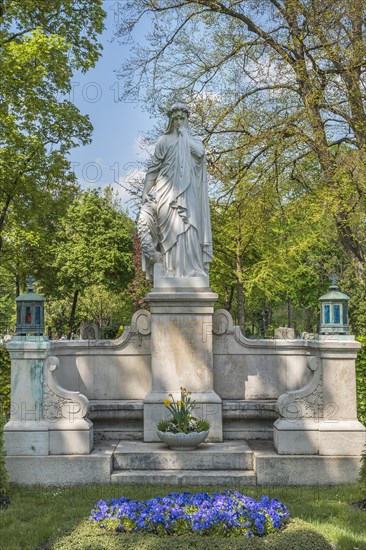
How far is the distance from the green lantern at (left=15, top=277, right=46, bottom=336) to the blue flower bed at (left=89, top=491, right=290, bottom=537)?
3023mm

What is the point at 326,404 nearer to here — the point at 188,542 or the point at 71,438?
the point at 71,438

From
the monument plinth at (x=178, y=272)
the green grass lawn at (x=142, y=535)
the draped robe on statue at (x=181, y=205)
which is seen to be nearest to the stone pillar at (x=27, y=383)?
the green grass lawn at (x=142, y=535)

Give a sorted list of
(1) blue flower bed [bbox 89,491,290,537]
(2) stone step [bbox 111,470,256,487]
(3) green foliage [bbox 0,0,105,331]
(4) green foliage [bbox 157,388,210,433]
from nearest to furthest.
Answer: (1) blue flower bed [bbox 89,491,290,537] → (2) stone step [bbox 111,470,256,487] → (4) green foliage [bbox 157,388,210,433] → (3) green foliage [bbox 0,0,105,331]

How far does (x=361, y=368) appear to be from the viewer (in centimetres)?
1183

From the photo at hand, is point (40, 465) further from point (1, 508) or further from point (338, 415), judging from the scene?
point (338, 415)

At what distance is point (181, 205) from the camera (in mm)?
8750

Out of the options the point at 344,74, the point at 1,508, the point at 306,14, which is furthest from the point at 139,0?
the point at 1,508

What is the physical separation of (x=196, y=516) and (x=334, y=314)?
3850mm

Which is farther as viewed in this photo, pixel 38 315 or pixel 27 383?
pixel 38 315

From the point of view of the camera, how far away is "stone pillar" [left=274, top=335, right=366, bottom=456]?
7.67 m

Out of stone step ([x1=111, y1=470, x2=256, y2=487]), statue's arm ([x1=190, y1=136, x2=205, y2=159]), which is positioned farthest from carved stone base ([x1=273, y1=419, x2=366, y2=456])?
statue's arm ([x1=190, y1=136, x2=205, y2=159])

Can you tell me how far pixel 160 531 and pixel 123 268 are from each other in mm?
25233

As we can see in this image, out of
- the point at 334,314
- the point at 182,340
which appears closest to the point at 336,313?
the point at 334,314

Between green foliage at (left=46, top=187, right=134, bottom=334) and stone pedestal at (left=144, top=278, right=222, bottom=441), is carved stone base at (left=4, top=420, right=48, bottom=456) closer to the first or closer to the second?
stone pedestal at (left=144, top=278, right=222, bottom=441)
